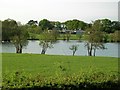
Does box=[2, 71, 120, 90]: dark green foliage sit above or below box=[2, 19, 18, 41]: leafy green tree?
below

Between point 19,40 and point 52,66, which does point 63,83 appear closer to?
point 52,66

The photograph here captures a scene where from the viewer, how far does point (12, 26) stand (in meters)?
43.6

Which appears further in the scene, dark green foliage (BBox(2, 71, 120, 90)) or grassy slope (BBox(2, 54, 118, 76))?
grassy slope (BBox(2, 54, 118, 76))

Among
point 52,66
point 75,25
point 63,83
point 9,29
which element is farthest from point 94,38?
point 75,25

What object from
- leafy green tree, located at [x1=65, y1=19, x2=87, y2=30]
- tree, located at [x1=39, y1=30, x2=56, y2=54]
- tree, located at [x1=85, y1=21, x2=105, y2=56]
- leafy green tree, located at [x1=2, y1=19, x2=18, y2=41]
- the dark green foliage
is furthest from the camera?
leafy green tree, located at [x1=65, y1=19, x2=87, y2=30]

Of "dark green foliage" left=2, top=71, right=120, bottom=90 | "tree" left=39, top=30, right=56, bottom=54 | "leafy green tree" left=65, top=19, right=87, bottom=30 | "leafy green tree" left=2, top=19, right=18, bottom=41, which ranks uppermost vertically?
"leafy green tree" left=65, top=19, right=87, bottom=30

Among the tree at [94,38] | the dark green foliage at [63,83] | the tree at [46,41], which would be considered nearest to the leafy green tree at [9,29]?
the tree at [46,41]

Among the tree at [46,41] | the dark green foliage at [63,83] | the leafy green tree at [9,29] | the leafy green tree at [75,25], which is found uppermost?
the leafy green tree at [75,25]

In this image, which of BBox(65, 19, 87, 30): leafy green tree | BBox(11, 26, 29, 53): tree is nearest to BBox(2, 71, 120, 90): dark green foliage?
BBox(11, 26, 29, 53): tree

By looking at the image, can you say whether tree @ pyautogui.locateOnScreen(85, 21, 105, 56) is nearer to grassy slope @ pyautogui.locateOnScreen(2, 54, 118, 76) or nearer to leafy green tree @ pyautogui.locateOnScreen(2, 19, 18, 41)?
leafy green tree @ pyautogui.locateOnScreen(2, 19, 18, 41)

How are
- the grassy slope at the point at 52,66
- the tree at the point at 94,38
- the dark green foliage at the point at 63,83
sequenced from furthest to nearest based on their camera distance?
1. the tree at the point at 94,38
2. the grassy slope at the point at 52,66
3. the dark green foliage at the point at 63,83

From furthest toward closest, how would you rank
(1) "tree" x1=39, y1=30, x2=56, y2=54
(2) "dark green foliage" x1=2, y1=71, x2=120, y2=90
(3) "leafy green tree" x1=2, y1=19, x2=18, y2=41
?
1. (1) "tree" x1=39, y1=30, x2=56, y2=54
2. (3) "leafy green tree" x1=2, y1=19, x2=18, y2=41
3. (2) "dark green foliage" x1=2, y1=71, x2=120, y2=90

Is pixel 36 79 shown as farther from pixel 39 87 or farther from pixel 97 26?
pixel 97 26

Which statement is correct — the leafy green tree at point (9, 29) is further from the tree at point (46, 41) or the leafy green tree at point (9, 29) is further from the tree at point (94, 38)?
the tree at point (94, 38)
